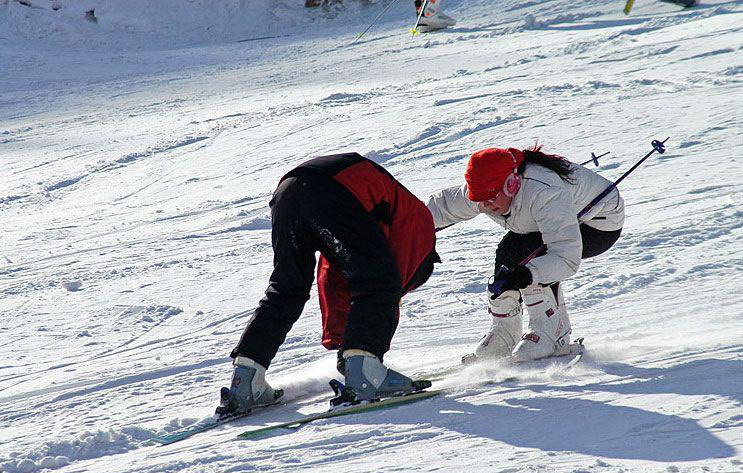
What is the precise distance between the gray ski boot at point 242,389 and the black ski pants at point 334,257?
5cm

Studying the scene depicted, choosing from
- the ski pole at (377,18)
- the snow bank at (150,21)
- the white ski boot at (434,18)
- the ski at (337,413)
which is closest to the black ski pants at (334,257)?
the ski at (337,413)

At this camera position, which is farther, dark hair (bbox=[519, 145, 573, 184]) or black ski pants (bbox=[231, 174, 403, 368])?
dark hair (bbox=[519, 145, 573, 184])

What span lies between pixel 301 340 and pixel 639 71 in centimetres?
695

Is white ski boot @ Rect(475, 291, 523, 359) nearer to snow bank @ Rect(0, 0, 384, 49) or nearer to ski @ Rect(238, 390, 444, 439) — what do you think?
ski @ Rect(238, 390, 444, 439)

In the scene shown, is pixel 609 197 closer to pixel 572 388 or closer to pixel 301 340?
pixel 572 388

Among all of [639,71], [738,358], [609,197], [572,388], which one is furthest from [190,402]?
[639,71]

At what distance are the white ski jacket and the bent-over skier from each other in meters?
0.39

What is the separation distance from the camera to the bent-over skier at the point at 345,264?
3.49 meters

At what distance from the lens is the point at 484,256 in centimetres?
613

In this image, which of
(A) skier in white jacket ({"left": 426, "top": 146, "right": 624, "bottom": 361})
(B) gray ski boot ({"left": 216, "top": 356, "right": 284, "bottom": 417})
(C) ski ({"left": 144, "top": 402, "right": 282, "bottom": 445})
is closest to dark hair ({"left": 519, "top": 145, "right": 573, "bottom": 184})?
(A) skier in white jacket ({"left": 426, "top": 146, "right": 624, "bottom": 361})

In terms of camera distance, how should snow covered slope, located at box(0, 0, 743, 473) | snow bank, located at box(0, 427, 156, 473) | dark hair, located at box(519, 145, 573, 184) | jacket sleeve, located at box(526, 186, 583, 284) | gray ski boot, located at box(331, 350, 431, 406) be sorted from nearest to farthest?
1. snow covered slope, located at box(0, 0, 743, 473)
2. snow bank, located at box(0, 427, 156, 473)
3. gray ski boot, located at box(331, 350, 431, 406)
4. jacket sleeve, located at box(526, 186, 583, 284)
5. dark hair, located at box(519, 145, 573, 184)

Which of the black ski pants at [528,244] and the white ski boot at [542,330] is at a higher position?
the black ski pants at [528,244]

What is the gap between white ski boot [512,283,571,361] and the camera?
4.14 metres

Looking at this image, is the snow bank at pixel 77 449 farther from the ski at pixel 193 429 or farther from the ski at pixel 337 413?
the ski at pixel 337 413
